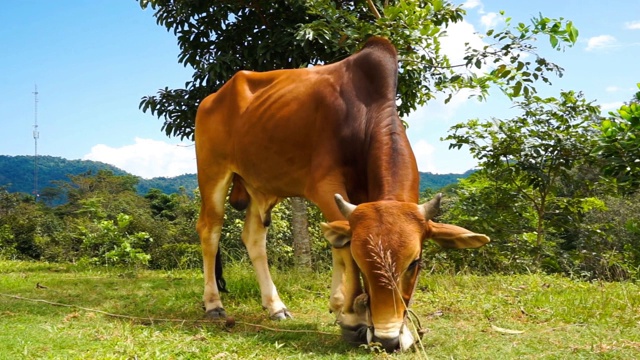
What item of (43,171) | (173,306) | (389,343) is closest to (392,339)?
(389,343)

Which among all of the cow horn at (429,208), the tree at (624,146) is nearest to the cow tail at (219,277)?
the cow horn at (429,208)

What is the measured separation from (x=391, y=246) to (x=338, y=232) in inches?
17.9

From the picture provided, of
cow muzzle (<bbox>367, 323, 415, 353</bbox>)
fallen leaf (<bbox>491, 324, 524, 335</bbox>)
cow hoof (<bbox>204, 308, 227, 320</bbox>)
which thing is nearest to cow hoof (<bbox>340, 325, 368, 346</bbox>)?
cow muzzle (<bbox>367, 323, 415, 353</bbox>)

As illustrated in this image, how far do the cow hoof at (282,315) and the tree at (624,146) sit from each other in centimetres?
400

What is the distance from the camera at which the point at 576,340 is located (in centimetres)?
385

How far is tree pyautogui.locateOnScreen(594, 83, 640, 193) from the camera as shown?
659 centimetres

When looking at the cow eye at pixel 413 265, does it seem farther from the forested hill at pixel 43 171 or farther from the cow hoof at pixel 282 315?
the forested hill at pixel 43 171

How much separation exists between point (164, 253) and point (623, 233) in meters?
12.3

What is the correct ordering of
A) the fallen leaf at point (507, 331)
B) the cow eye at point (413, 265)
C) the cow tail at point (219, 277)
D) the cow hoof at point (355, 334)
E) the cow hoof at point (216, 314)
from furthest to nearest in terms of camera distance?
the cow tail at point (219, 277)
the cow hoof at point (216, 314)
the fallen leaf at point (507, 331)
the cow hoof at point (355, 334)
the cow eye at point (413, 265)

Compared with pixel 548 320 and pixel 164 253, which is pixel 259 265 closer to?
pixel 548 320

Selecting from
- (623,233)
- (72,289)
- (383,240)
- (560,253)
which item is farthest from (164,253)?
(383,240)

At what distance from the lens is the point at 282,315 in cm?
531

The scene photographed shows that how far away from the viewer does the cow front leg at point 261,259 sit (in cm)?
545

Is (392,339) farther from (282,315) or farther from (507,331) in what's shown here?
(282,315)
